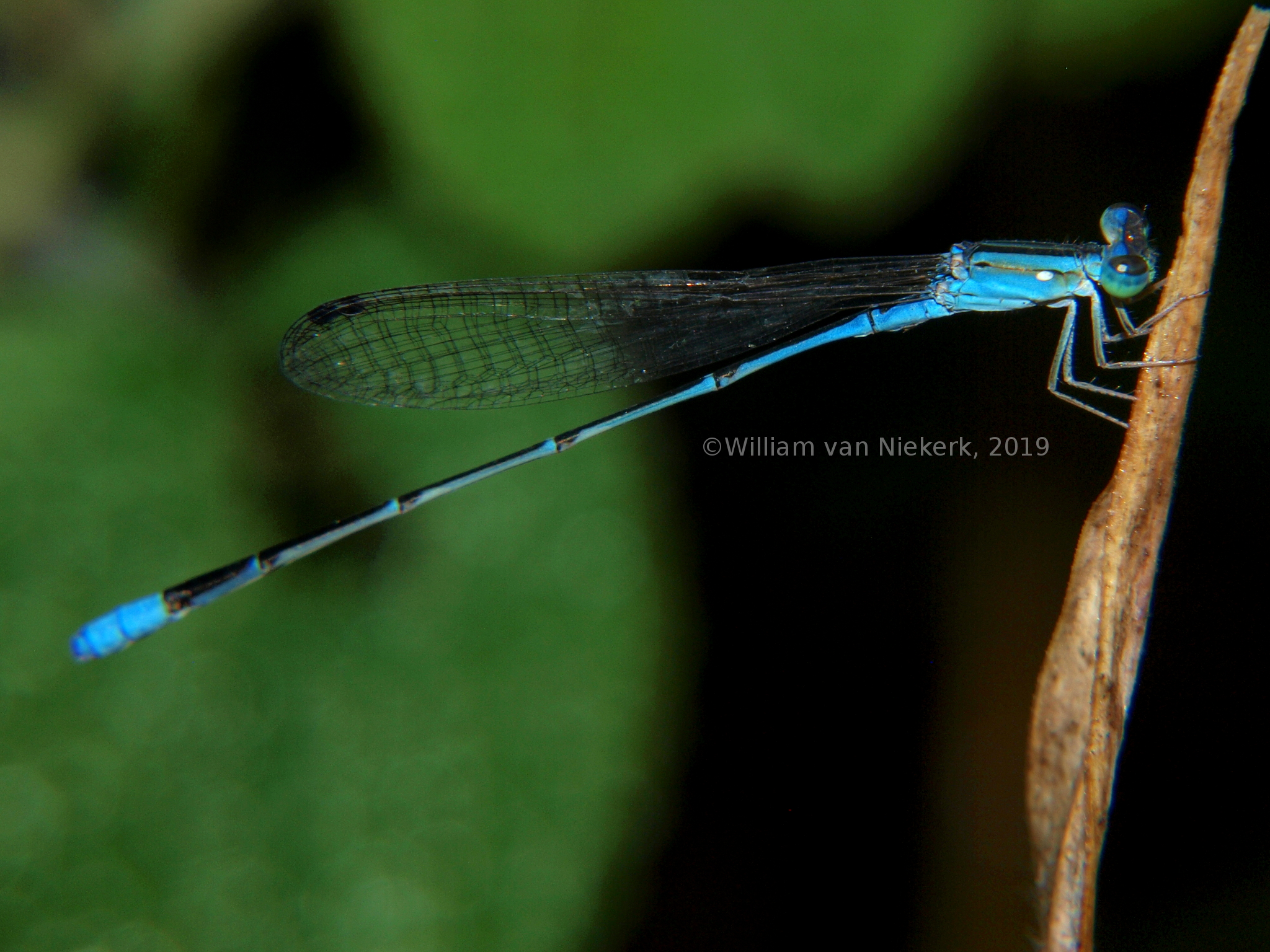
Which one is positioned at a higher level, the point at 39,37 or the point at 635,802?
the point at 39,37

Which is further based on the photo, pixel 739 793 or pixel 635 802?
pixel 739 793

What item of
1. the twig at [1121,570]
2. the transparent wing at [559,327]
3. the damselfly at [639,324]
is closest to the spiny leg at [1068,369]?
the damselfly at [639,324]

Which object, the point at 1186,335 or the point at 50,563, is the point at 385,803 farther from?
the point at 1186,335

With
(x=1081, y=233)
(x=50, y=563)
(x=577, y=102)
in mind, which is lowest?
(x=50, y=563)

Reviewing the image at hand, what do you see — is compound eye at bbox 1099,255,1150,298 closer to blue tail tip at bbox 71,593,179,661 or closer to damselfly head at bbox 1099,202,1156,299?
damselfly head at bbox 1099,202,1156,299

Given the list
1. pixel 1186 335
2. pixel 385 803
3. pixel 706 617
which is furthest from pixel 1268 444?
pixel 385 803

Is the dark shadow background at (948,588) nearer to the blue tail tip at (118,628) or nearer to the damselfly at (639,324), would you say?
the damselfly at (639,324)
